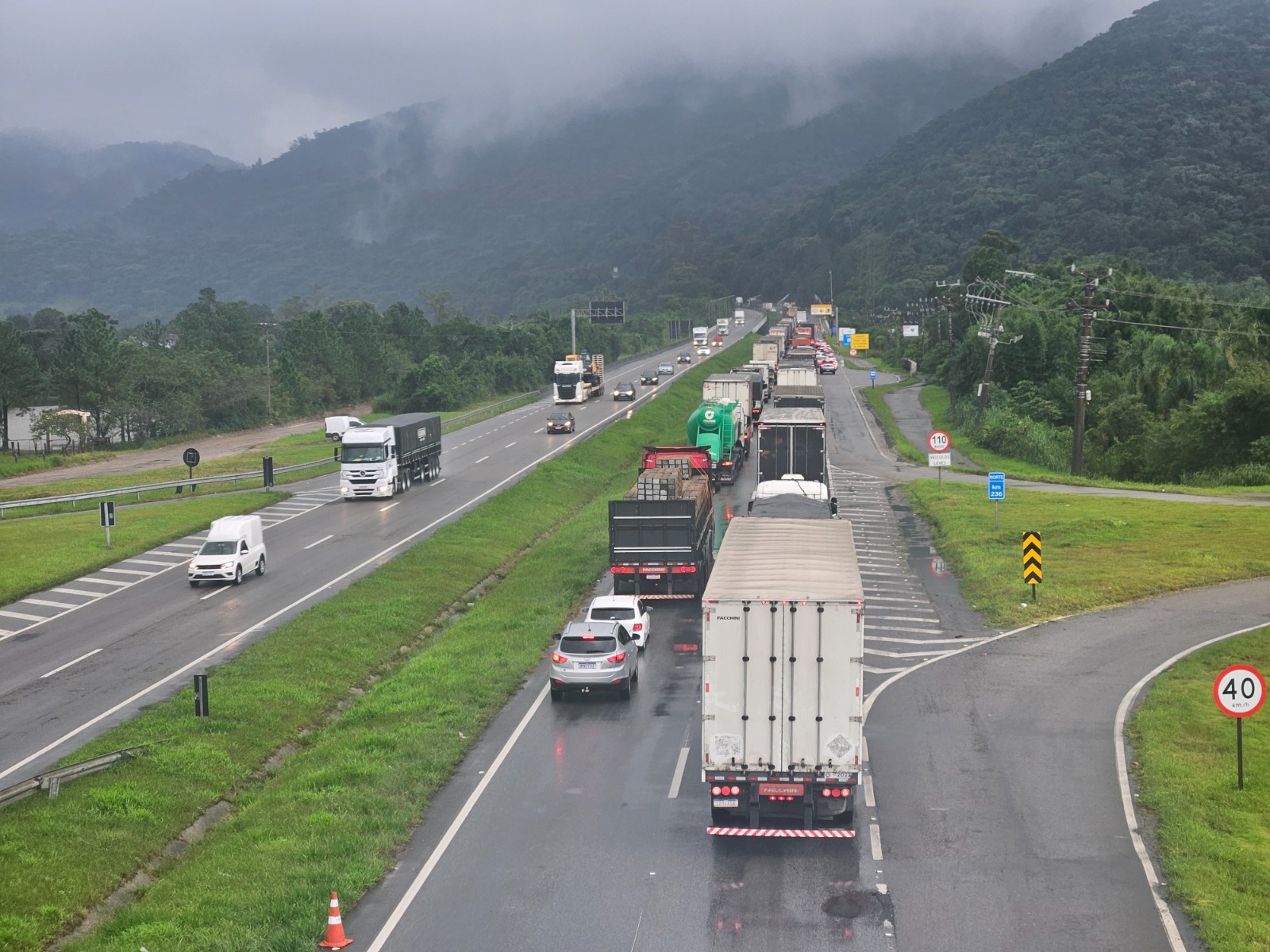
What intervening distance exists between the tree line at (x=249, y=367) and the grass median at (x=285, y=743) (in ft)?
206

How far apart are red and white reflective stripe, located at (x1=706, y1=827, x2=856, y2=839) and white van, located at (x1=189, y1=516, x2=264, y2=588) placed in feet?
88.3

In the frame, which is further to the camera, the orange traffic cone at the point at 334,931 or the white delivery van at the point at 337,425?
the white delivery van at the point at 337,425

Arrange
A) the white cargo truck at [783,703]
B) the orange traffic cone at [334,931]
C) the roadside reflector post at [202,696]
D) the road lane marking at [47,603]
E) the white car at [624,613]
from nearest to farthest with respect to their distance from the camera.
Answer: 1. the orange traffic cone at [334,931]
2. the white cargo truck at [783,703]
3. the roadside reflector post at [202,696]
4. the white car at [624,613]
5. the road lane marking at [47,603]

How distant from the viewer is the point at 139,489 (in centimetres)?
6203

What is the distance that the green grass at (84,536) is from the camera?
1722 inches

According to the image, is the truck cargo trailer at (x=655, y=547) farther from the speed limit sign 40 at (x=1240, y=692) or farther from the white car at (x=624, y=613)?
the speed limit sign 40 at (x=1240, y=692)

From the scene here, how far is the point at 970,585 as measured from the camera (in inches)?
1534

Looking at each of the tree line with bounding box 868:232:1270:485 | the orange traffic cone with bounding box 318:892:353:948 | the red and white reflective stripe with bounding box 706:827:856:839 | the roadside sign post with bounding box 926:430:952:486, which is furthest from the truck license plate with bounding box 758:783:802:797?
the tree line with bounding box 868:232:1270:485

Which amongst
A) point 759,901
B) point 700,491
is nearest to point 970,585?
point 700,491

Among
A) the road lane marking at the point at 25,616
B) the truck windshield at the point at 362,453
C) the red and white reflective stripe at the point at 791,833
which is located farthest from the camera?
the truck windshield at the point at 362,453

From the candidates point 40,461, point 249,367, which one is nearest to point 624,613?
point 40,461

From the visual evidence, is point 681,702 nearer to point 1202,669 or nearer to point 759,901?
point 759,901

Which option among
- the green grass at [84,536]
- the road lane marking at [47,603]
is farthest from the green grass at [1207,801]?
the green grass at [84,536]

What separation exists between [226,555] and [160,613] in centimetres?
418
